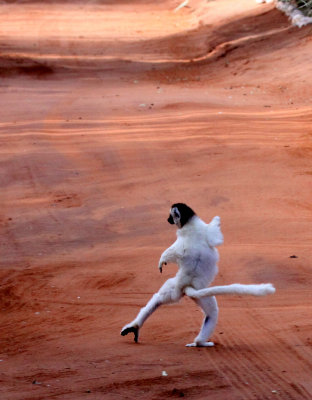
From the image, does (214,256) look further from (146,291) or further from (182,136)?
(182,136)

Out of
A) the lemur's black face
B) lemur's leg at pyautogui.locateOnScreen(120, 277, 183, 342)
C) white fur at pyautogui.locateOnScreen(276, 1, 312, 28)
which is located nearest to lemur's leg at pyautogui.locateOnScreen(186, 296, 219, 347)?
lemur's leg at pyautogui.locateOnScreen(120, 277, 183, 342)

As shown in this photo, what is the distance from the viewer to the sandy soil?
659 centimetres

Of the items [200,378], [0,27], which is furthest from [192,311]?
[0,27]

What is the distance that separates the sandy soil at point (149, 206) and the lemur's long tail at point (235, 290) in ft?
1.85

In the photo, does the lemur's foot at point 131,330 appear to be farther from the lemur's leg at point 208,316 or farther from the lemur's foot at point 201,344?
the lemur's leg at point 208,316

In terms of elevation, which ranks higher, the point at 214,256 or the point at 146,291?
the point at 214,256

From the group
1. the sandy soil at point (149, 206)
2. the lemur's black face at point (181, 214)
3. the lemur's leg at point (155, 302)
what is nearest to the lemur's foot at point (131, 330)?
the lemur's leg at point (155, 302)

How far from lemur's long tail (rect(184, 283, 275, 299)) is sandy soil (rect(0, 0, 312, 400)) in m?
0.57

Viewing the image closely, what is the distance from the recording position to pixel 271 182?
42.4 ft

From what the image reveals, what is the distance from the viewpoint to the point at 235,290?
636 centimetres

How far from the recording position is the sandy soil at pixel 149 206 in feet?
21.6

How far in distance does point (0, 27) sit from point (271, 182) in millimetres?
20308

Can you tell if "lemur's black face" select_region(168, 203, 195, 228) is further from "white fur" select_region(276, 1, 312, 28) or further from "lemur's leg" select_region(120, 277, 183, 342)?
"white fur" select_region(276, 1, 312, 28)

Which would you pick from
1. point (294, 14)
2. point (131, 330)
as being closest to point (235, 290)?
point (131, 330)
